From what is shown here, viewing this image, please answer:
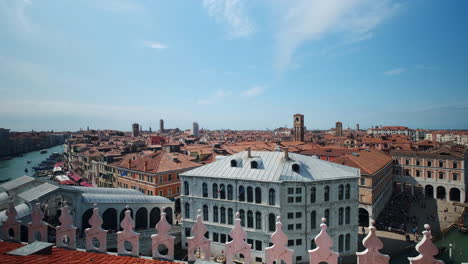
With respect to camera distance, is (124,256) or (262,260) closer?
(124,256)

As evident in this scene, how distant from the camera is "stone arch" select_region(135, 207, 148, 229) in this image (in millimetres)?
A: 27297

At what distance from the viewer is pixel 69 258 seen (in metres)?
5.74

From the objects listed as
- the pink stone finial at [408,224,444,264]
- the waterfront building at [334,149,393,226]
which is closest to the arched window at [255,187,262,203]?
the waterfront building at [334,149,393,226]

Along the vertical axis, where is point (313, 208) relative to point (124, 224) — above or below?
below

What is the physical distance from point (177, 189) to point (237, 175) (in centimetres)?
1536

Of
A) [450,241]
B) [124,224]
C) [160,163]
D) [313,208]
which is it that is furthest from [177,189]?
[450,241]

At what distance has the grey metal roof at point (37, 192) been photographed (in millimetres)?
21377

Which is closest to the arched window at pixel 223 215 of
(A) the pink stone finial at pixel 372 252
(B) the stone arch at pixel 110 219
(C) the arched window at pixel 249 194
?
(C) the arched window at pixel 249 194

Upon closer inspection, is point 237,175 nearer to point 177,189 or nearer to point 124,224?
point 177,189

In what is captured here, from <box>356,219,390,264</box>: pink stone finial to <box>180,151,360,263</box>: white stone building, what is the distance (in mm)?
18938

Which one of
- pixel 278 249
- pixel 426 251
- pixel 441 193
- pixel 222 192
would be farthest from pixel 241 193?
pixel 441 193

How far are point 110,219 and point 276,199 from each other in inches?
646

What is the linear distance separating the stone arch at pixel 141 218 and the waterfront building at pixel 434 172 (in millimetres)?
46988

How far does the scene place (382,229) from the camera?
31984mm
